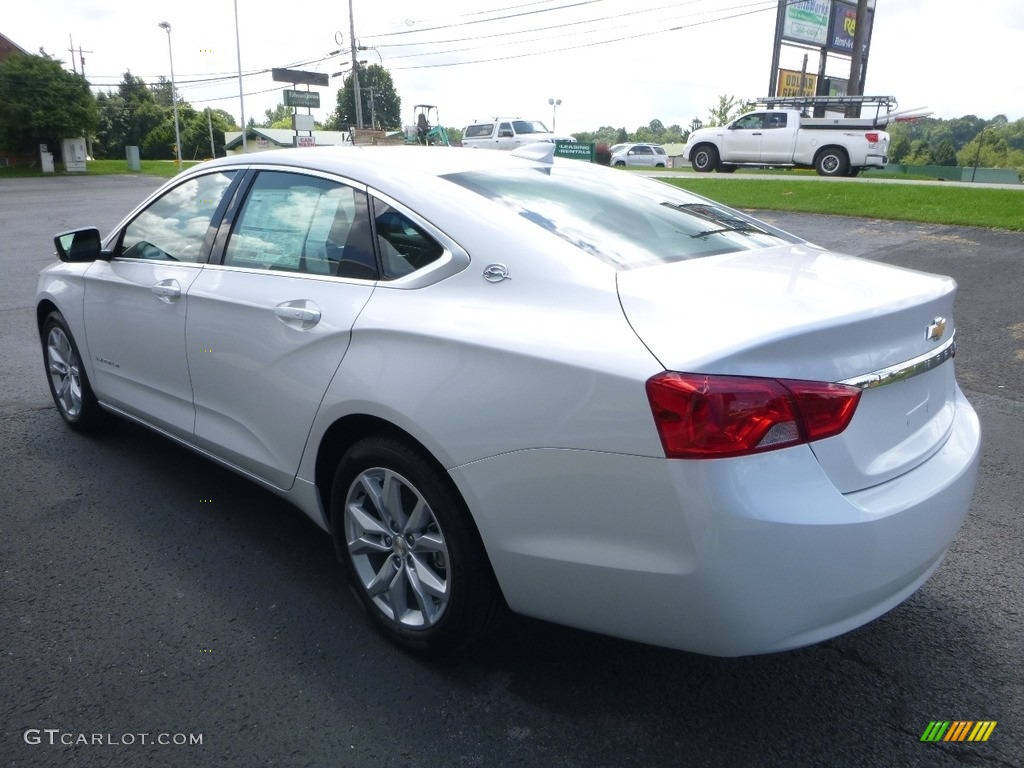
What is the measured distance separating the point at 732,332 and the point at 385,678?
1579 millimetres

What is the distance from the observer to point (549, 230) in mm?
2754

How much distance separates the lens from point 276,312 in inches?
125

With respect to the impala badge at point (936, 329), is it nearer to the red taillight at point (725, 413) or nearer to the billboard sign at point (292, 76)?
the red taillight at point (725, 413)

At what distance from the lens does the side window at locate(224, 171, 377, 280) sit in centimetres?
310

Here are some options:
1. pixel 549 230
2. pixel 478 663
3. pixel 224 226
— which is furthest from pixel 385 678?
pixel 224 226

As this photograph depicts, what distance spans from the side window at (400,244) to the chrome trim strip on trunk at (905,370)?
4.40 ft

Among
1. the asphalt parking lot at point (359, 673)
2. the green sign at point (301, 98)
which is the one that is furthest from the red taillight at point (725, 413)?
the green sign at point (301, 98)

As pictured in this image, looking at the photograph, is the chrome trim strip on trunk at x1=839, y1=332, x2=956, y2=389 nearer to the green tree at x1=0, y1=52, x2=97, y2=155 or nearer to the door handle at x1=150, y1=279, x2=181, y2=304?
the door handle at x1=150, y1=279, x2=181, y2=304

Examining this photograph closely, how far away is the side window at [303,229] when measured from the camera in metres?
3.10

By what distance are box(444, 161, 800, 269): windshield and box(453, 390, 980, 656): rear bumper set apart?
2.48ft

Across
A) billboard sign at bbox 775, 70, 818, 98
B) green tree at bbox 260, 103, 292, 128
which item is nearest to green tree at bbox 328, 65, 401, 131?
green tree at bbox 260, 103, 292, 128

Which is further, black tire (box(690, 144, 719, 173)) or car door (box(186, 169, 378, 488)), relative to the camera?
black tire (box(690, 144, 719, 173))

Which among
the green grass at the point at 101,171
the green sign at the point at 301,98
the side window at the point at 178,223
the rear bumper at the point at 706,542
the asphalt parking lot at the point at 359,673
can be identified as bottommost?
the asphalt parking lot at the point at 359,673

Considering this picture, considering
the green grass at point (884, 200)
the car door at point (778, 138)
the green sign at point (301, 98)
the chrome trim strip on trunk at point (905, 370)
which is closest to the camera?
the chrome trim strip on trunk at point (905, 370)
